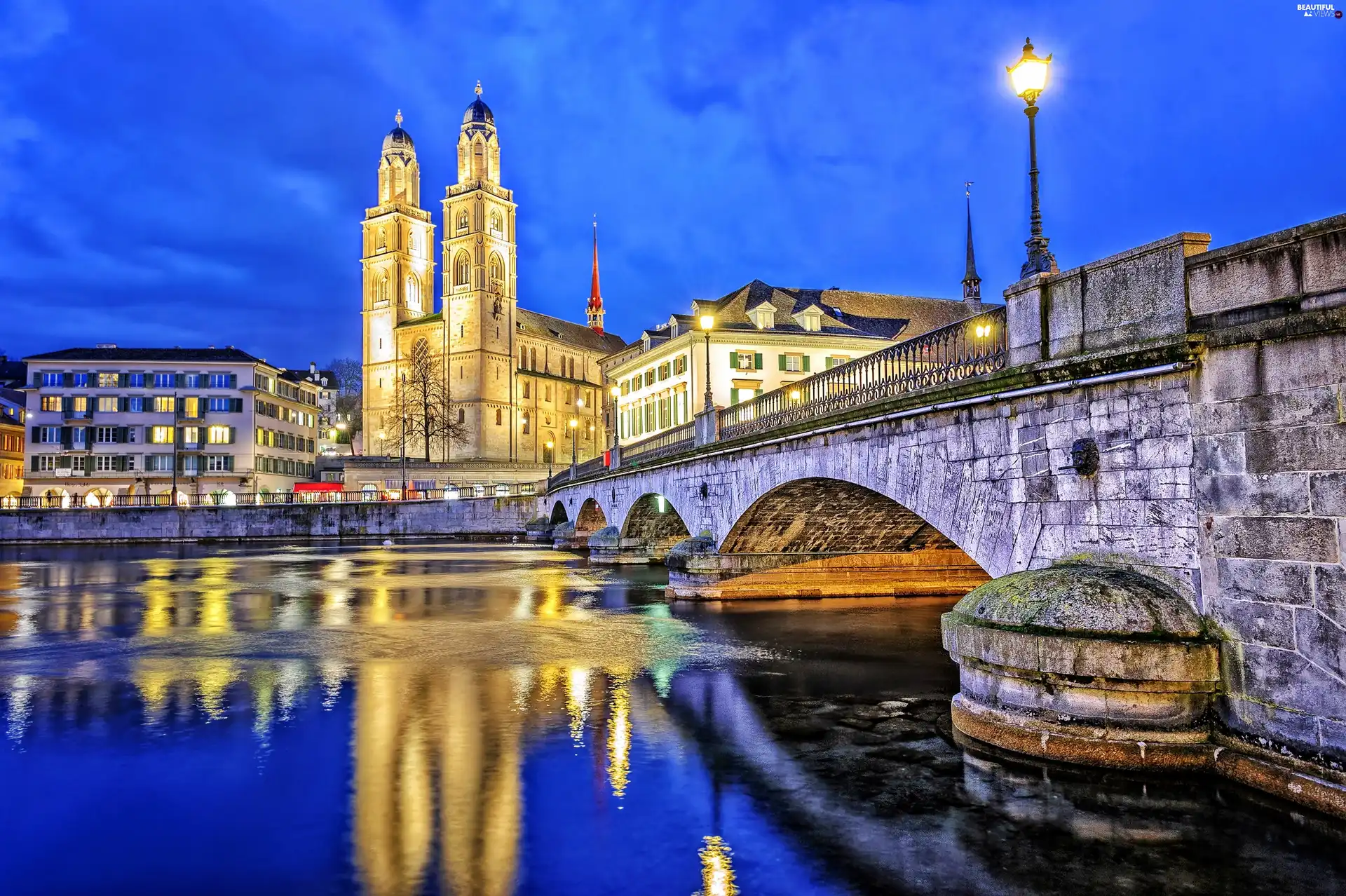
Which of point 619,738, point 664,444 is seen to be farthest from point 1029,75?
point 664,444

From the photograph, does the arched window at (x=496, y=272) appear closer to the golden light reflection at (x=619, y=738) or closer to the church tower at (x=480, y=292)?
the church tower at (x=480, y=292)

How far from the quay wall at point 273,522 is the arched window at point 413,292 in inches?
2124

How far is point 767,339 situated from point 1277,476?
172 feet

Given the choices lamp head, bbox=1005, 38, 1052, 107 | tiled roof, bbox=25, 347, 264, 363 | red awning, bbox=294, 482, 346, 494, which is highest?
tiled roof, bbox=25, 347, 264, 363

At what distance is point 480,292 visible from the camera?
113188 mm

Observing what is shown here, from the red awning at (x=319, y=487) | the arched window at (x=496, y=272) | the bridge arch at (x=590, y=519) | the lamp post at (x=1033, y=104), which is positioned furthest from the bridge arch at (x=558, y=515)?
the arched window at (x=496, y=272)

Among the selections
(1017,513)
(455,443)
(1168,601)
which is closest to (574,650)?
(1017,513)

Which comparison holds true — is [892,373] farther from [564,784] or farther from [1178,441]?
[564,784]

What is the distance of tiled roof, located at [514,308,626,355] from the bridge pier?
321 ft

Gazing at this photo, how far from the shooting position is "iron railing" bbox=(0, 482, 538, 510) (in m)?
74.4

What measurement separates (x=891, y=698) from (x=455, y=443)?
104 metres

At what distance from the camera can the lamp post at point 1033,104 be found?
10805 mm

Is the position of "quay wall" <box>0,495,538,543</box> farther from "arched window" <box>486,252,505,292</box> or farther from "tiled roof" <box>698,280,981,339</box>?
"arched window" <box>486,252,505,292</box>

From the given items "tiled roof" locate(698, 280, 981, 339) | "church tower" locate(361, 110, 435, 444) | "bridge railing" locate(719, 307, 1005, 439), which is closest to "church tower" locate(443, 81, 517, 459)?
"church tower" locate(361, 110, 435, 444)
